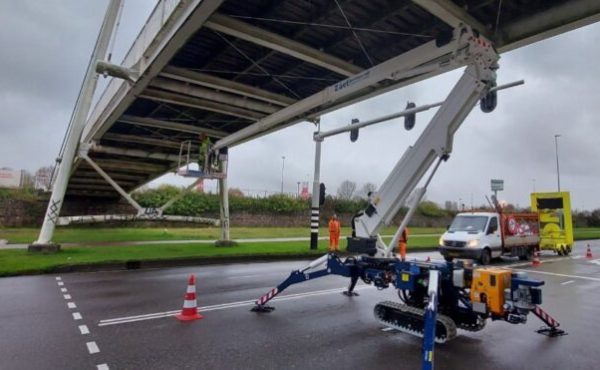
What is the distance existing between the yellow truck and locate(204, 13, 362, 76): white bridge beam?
15.6m

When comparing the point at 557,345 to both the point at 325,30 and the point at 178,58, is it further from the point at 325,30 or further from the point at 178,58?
the point at 178,58

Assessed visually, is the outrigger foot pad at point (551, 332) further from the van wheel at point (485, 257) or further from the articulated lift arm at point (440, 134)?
the van wheel at point (485, 257)

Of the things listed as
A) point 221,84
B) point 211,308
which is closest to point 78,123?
point 221,84

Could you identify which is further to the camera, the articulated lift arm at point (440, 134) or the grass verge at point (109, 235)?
the grass verge at point (109, 235)

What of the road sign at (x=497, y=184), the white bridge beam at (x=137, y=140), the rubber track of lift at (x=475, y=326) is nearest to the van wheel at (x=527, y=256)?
the road sign at (x=497, y=184)

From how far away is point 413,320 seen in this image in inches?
231

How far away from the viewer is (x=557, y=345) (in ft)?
19.2

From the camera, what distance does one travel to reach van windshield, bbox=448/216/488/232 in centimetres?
1686

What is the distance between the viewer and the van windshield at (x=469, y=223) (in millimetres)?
16861

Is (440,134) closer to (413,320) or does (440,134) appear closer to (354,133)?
(413,320)

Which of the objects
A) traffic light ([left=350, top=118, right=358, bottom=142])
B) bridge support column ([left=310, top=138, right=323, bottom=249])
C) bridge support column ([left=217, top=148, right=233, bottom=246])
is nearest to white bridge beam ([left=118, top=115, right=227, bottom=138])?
bridge support column ([left=217, top=148, right=233, bottom=246])

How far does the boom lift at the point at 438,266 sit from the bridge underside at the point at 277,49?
95 centimetres

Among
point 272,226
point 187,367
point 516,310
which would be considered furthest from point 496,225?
point 272,226

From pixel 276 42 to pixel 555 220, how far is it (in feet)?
61.8
